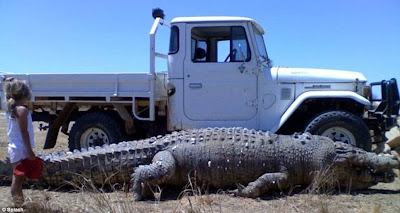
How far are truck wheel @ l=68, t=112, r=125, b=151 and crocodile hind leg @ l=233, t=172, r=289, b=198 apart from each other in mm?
3210

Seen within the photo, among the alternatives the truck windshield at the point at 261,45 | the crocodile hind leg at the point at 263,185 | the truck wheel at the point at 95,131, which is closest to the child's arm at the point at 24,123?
the crocodile hind leg at the point at 263,185

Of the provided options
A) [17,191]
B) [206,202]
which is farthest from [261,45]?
[17,191]

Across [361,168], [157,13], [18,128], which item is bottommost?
[361,168]

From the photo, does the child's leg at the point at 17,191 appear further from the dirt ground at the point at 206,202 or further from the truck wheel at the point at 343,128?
the truck wheel at the point at 343,128

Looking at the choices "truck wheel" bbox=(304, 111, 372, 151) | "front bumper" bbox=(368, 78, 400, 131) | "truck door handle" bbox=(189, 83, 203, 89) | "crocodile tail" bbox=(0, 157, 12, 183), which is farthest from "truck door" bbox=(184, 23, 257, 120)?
"crocodile tail" bbox=(0, 157, 12, 183)

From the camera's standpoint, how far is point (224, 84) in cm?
699

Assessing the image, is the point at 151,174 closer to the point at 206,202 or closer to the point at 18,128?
the point at 206,202

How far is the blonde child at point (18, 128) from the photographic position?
3.97 metres

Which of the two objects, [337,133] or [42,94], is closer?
[337,133]

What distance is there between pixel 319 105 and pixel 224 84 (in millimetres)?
1727

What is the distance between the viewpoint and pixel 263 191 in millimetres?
4895

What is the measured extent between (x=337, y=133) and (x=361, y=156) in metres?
1.31

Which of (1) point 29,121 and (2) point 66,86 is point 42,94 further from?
Result: (1) point 29,121

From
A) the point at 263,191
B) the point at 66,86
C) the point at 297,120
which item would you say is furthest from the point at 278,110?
the point at 66,86
